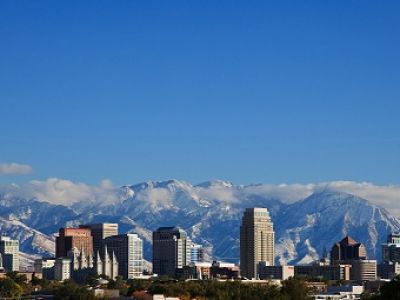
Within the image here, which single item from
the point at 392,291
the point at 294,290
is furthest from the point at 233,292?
the point at 392,291

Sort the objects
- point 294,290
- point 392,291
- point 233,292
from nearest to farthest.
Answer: point 392,291 < point 233,292 < point 294,290

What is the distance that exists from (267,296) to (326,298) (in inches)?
1722

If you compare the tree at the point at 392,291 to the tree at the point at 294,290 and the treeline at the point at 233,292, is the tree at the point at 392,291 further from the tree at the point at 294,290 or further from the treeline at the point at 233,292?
the tree at the point at 294,290

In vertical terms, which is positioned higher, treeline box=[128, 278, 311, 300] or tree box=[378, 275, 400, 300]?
treeline box=[128, 278, 311, 300]

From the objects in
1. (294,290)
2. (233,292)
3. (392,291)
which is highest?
(294,290)

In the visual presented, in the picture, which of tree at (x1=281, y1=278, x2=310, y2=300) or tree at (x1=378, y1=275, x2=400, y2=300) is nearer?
tree at (x1=378, y1=275, x2=400, y2=300)

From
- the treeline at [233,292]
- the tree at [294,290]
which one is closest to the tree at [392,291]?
the treeline at [233,292]

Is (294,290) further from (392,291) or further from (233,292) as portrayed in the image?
(392,291)

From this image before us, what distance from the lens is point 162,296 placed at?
169 meters

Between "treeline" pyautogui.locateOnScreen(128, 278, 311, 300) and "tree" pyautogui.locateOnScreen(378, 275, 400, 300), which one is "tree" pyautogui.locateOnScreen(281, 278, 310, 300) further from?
"tree" pyautogui.locateOnScreen(378, 275, 400, 300)

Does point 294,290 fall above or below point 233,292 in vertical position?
above

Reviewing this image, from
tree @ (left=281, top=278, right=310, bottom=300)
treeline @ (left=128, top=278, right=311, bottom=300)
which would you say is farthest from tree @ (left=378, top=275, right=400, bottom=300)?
tree @ (left=281, top=278, right=310, bottom=300)

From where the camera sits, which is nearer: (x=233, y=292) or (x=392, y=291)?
(x=392, y=291)

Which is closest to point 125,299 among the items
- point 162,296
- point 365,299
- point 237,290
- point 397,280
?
point 162,296
